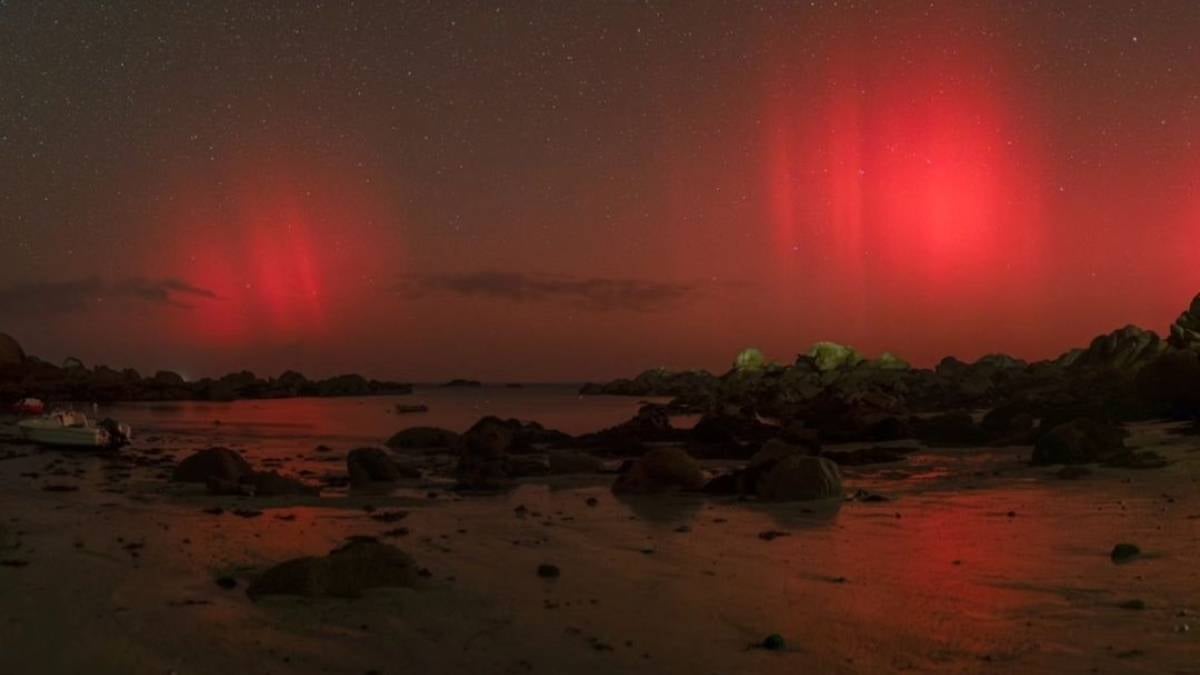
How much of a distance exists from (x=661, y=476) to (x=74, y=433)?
22505 mm

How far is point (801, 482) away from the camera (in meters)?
18.5

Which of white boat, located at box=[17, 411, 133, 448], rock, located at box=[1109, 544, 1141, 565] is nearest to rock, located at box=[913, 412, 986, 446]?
rock, located at box=[1109, 544, 1141, 565]

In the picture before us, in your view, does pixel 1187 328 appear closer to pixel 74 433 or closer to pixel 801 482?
pixel 801 482

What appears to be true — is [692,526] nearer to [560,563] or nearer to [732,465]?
[560,563]

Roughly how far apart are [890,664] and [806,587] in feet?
9.83

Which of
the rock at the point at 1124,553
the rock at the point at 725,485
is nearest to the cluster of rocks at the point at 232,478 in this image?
the rock at the point at 725,485

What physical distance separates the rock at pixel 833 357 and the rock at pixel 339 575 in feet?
307

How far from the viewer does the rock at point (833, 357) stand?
10150 cm

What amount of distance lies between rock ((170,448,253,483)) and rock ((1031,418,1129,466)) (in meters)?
18.5

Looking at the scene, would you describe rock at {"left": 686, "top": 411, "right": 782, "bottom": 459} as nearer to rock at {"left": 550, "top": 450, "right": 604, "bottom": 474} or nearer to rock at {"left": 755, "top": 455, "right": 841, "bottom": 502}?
rock at {"left": 550, "top": 450, "right": 604, "bottom": 474}

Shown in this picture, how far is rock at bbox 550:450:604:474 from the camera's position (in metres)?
A: 25.8

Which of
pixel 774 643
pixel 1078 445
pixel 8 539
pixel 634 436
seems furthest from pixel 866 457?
pixel 8 539

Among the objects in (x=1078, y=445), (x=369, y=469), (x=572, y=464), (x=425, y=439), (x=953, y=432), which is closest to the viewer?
(x=1078, y=445)

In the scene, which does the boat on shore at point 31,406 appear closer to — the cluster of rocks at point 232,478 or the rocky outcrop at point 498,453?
the rocky outcrop at point 498,453
